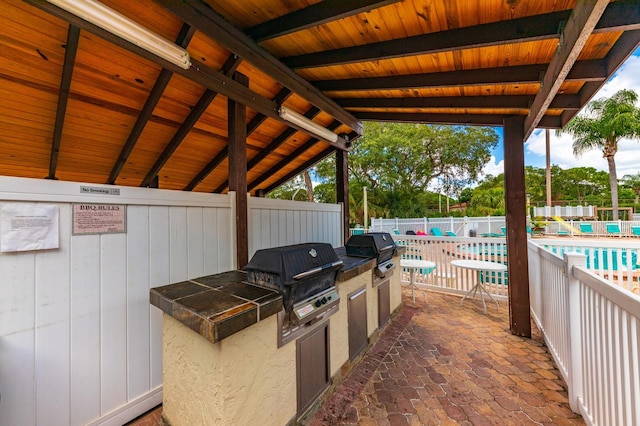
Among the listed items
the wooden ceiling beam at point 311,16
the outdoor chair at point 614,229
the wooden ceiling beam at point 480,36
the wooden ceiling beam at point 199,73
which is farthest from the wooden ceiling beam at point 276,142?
the outdoor chair at point 614,229

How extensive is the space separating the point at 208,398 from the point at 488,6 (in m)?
3.16

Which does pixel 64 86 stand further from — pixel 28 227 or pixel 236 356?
pixel 236 356

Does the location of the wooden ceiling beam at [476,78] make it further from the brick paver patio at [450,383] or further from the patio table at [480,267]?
the brick paver patio at [450,383]

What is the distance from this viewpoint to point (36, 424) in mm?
1558

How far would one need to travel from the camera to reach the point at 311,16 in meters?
2.08

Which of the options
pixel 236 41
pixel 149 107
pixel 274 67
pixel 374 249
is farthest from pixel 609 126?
pixel 149 107

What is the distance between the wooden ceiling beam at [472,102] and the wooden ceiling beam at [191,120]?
2.02m

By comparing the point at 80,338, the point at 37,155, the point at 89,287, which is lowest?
the point at 80,338

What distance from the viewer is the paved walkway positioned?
2.03 metres

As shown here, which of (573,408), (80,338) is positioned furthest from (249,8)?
(573,408)

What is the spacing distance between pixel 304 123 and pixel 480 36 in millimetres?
2124

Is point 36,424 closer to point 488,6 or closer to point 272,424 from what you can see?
point 272,424

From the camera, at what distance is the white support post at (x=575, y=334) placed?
80.4 inches

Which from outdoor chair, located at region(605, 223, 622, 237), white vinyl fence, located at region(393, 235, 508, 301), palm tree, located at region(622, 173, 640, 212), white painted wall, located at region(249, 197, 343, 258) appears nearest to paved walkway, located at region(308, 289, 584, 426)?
white vinyl fence, located at region(393, 235, 508, 301)
